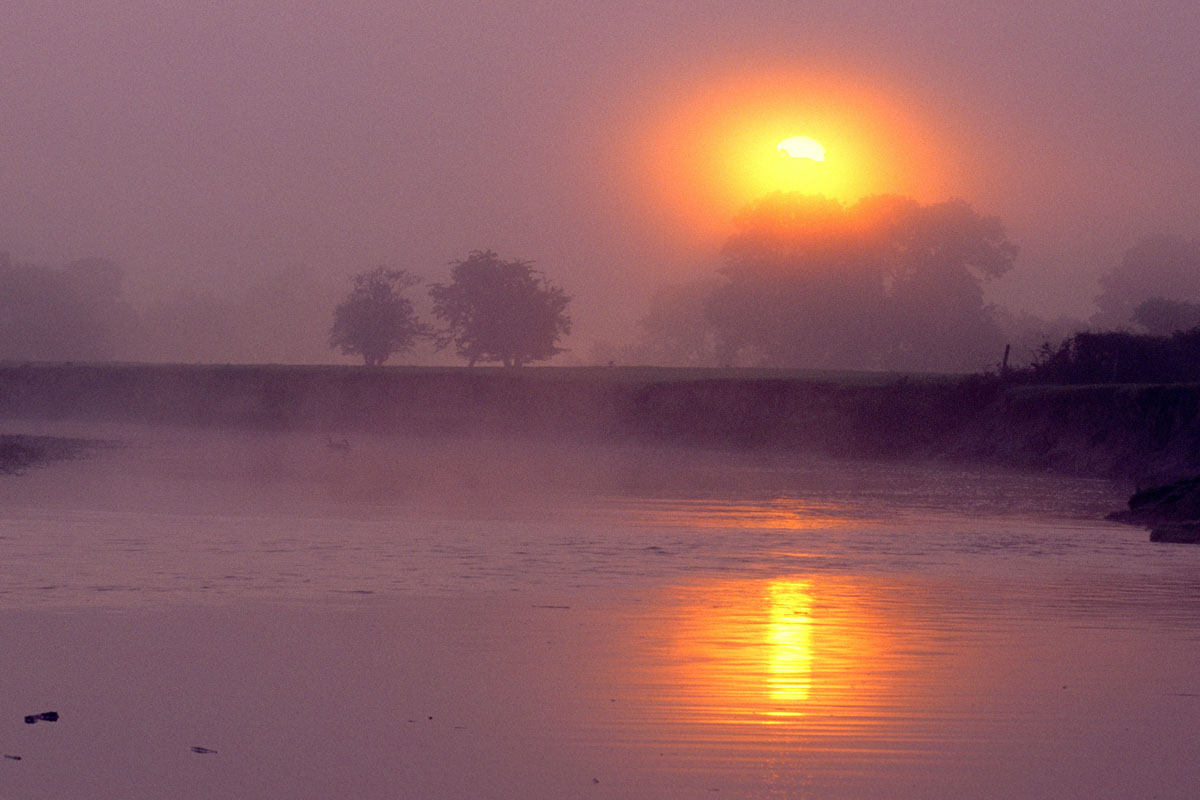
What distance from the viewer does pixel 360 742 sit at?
8.60 metres

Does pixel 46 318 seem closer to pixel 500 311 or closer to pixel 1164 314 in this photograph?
pixel 500 311

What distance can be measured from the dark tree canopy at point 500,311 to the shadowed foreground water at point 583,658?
278 ft

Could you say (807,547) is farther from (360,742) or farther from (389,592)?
(360,742)

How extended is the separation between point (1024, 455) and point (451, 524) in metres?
29.1

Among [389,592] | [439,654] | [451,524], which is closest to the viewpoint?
[439,654]

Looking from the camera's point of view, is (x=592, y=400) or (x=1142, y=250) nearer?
(x=592, y=400)

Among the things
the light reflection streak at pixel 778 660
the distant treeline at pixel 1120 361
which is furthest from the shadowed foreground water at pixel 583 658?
the distant treeline at pixel 1120 361

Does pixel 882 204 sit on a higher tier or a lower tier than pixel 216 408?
higher

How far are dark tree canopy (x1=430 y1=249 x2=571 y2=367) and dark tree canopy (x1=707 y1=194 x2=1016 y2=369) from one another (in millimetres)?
11888

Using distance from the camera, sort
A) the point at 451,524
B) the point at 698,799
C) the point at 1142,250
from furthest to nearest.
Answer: the point at 1142,250 < the point at 451,524 < the point at 698,799

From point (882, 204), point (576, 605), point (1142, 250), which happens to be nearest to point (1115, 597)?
point (576, 605)

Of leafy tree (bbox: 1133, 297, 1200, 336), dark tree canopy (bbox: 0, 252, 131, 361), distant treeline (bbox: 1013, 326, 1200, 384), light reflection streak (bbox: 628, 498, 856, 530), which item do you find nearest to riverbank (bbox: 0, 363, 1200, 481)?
distant treeline (bbox: 1013, 326, 1200, 384)

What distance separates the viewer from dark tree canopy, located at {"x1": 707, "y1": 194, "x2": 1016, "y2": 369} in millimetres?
106562

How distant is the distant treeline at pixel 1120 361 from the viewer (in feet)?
176
